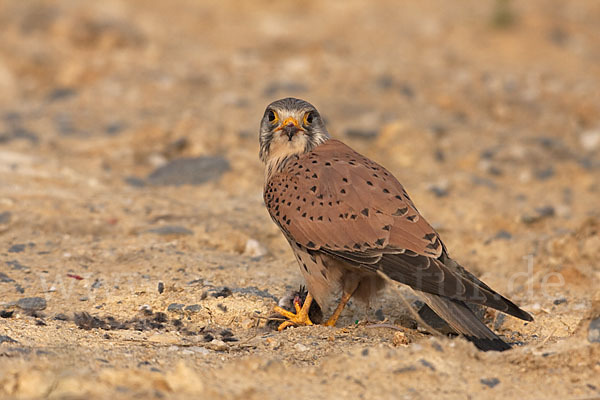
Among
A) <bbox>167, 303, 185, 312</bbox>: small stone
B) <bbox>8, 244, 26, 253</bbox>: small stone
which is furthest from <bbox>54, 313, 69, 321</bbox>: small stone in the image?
<bbox>8, 244, 26, 253</bbox>: small stone

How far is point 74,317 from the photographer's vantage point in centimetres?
395

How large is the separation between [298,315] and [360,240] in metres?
0.58

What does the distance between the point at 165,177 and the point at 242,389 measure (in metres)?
3.97

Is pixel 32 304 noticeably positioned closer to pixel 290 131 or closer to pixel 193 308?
pixel 193 308

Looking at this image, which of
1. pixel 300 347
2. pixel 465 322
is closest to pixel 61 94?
pixel 300 347

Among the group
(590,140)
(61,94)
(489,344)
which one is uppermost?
(590,140)

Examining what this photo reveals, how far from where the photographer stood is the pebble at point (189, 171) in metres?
6.59

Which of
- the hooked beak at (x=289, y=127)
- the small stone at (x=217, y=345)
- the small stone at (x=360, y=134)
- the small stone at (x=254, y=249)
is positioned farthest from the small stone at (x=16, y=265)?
the small stone at (x=360, y=134)

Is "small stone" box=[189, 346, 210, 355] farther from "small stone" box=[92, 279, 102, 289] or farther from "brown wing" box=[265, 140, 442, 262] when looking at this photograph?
"small stone" box=[92, 279, 102, 289]

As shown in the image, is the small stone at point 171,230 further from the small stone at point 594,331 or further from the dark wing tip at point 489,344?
the small stone at point 594,331

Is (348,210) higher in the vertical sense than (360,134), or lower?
lower

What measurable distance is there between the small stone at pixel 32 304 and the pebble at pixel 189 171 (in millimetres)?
2490

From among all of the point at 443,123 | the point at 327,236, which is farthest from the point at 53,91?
the point at 327,236

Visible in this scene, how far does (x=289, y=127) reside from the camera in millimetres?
4535
